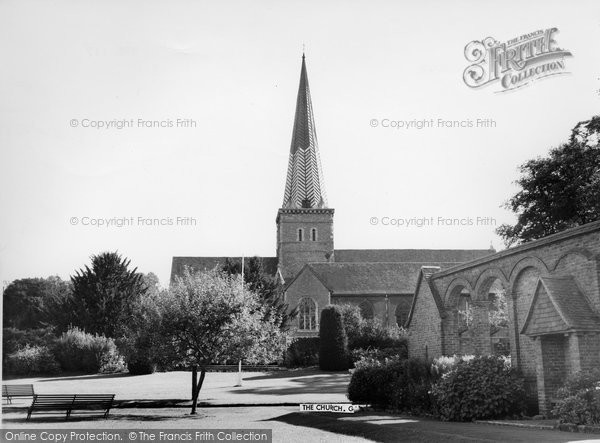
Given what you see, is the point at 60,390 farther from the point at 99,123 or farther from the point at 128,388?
the point at 99,123

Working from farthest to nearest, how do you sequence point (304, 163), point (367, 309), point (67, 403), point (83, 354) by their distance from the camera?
point (304, 163)
point (367, 309)
point (83, 354)
point (67, 403)

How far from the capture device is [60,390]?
2448 cm

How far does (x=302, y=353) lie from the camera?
1599 inches

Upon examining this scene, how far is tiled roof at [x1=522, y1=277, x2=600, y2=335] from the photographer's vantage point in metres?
12.6

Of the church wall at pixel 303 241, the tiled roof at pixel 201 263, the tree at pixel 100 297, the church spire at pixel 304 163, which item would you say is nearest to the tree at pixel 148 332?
the tree at pixel 100 297

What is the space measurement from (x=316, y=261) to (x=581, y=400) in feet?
159

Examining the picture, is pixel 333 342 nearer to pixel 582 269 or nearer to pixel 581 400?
pixel 582 269

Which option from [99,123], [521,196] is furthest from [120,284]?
[99,123]

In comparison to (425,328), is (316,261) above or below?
above

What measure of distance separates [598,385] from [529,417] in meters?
3.00

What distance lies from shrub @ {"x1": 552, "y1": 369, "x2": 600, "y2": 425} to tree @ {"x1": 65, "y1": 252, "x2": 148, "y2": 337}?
110 ft

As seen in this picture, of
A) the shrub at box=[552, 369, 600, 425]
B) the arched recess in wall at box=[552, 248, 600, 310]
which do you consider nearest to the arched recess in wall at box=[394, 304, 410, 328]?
the arched recess in wall at box=[552, 248, 600, 310]

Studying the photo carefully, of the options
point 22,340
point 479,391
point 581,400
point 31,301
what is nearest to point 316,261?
point 31,301

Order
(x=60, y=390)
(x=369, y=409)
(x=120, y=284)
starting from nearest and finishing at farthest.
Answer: (x=369, y=409)
(x=60, y=390)
(x=120, y=284)
